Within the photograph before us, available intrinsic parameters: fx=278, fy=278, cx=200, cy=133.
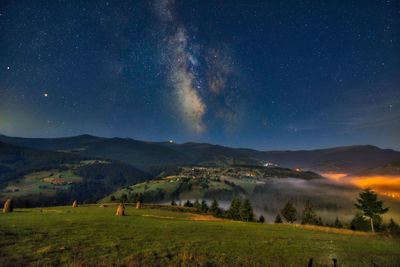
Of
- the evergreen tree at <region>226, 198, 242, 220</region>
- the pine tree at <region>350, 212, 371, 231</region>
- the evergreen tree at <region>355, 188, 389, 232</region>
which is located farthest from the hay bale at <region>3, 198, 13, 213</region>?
the pine tree at <region>350, 212, 371, 231</region>

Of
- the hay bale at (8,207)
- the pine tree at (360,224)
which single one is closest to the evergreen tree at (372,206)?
the pine tree at (360,224)

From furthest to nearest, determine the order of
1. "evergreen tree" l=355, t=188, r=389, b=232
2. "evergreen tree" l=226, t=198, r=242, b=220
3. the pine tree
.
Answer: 1. "evergreen tree" l=226, t=198, r=242, b=220
2. the pine tree
3. "evergreen tree" l=355, t=188, r=389, b=232

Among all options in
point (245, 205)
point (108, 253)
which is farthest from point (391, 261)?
point (245, 205)

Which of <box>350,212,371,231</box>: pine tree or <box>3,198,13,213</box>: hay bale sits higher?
<box>3,198,13,213</box>: hay bale

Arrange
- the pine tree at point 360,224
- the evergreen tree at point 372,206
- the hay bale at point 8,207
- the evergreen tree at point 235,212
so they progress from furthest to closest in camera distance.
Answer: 1. the evergreen tree at point 235,212
2. the pine tree at point 360,224
3. the evergreen tree at point 372,206
4. the hay bale at point 8,207

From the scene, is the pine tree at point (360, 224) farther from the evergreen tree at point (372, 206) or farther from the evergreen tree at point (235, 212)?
the evergreen tree at point (235, 212)

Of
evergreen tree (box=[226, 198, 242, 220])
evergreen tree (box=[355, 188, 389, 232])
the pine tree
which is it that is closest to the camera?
evergreen tree (box=[355, 188, 389, 232])

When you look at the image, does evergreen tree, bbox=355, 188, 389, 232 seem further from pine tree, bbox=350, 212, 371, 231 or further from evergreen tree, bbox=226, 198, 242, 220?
evergreen tree, bbox=226, 198, 242, 220

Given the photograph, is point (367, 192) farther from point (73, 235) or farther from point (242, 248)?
point (73, 235)

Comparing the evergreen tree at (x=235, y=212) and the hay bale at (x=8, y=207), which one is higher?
the hay bale at (x=8, y=207)

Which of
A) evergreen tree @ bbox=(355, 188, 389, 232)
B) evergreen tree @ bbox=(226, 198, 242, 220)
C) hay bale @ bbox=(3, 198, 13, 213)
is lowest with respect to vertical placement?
evergreen tree @ bbox=(226, 198, 242, 220)

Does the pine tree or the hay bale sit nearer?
the hay bale

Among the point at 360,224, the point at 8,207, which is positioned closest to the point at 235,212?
the point at 360,224

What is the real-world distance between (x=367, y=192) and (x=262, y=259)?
334 ft
